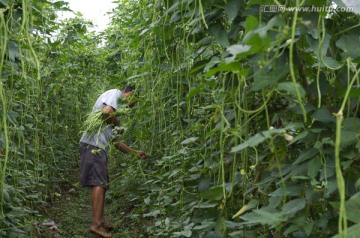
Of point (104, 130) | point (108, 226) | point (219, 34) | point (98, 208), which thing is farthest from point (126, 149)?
point (219, 34)

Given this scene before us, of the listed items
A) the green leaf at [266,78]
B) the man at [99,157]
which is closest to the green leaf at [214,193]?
the green leaf at [266,78]

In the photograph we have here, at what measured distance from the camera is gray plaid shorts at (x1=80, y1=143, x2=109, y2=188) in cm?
299

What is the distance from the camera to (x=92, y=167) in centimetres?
300

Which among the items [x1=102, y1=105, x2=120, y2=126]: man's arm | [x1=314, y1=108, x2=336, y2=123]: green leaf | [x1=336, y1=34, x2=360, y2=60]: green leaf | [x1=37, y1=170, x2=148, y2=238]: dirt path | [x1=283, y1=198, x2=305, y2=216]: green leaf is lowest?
[x1=37, y1=170, x2=148, y2=238]: dirt path

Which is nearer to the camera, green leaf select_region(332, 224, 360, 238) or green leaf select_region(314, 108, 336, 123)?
green leaf select_region(332, 224, 360, 238)

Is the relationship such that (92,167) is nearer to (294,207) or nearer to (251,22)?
(294,207)

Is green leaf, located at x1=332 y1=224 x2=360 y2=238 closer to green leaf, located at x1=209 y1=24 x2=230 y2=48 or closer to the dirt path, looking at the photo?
green leaf, located at x1=209 y1=24 x2=230 y2=48

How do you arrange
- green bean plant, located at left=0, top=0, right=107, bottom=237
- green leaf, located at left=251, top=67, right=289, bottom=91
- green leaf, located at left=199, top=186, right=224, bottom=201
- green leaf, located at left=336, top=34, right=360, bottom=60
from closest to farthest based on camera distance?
green leaf, located at left=251, top=67, right=289, bottom=91
green leaf, located at left=336, top=34, right=360, bottom=60
green leaf, located at left=199, top=186, right=224, bottom=201
green bean plant, located at left=0, top=0, right=107, bottom=237

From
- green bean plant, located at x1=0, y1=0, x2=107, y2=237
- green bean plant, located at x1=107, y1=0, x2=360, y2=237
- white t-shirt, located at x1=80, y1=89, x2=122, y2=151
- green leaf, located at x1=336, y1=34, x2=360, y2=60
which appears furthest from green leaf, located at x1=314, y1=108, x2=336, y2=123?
white t-shirt, located at x1=80, y1=89, x2=122, y2=151

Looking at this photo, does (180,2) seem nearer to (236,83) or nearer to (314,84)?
(236,83)

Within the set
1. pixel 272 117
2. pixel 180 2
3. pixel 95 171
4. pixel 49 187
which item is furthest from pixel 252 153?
pixel 49 187

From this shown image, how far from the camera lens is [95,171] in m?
3.00

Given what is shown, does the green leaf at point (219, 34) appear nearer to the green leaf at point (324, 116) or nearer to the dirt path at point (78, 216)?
the green leaf at point (324, 116)

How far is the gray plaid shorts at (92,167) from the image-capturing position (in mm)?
2990
